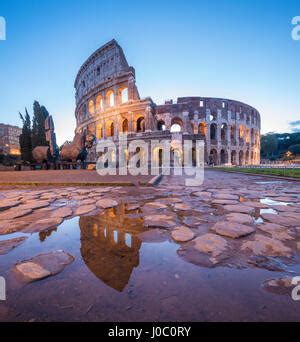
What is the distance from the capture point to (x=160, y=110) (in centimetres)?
2616

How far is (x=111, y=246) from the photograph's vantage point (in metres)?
1.38

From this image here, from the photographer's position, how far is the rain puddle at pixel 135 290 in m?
0.73

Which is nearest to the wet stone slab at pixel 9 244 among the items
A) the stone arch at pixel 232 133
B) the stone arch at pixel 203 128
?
the stone arch at pixel 203 128

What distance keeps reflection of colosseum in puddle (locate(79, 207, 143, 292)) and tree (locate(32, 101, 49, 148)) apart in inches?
1111

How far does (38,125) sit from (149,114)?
17.6 meters

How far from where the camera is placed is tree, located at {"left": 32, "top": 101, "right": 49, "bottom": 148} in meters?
24.8

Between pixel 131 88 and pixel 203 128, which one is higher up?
pixel 131 88

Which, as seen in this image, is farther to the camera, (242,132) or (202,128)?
(242,132)

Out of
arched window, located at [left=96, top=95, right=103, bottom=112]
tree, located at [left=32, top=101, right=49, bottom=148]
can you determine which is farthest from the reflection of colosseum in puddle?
arched window, located at [left=96, top=95, right=103, bottom=112]

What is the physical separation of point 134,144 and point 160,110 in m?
9.89

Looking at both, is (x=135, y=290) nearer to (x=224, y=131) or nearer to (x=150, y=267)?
(x=150, y=267)

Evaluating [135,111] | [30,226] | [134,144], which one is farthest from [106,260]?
[135,111]

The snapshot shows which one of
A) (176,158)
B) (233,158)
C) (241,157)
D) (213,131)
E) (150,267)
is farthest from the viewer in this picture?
(241,157)

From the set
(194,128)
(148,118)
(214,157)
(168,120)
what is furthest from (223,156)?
(148,118)
